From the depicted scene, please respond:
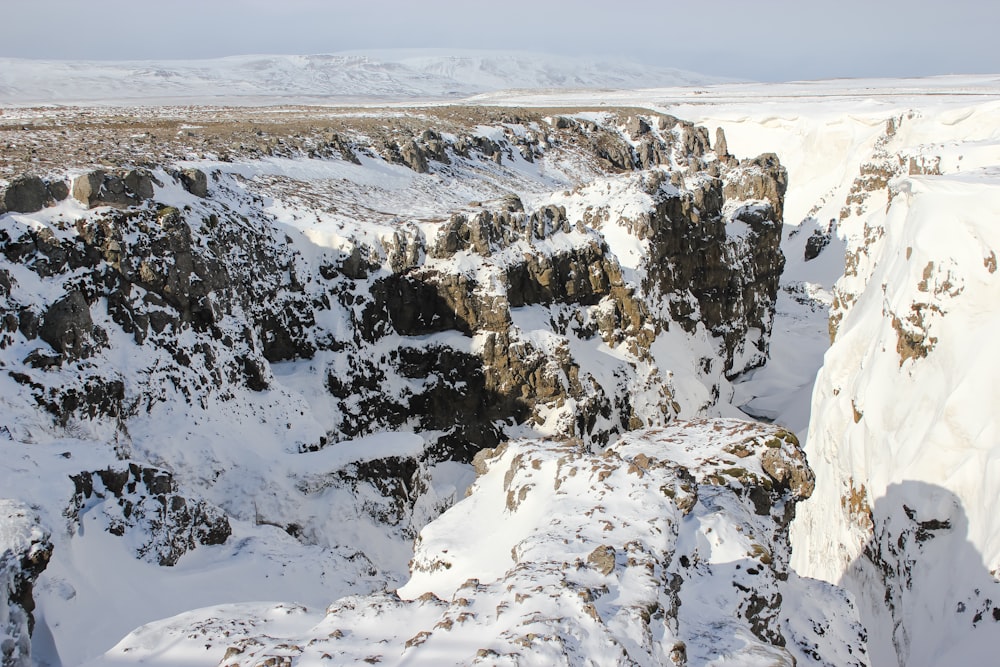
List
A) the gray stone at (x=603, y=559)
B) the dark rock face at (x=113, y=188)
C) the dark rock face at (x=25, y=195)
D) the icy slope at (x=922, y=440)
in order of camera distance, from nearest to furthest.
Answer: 1. the gray stone at (x=603, y=559)
2. the icy slope at (x=922, y=440)
3. the dark rock face at (x=25, y=195)
4. the dark rock face at (x=113, y=188)

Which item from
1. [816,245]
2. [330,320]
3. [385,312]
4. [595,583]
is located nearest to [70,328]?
[330,320]

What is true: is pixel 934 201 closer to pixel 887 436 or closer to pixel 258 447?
pixel 887 436

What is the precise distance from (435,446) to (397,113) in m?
44.0

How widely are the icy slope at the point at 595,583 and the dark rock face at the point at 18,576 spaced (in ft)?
2.70

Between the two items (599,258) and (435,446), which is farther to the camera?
(599,258)

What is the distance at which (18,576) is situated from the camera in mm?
7227

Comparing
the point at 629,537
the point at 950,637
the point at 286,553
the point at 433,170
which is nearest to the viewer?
the point at 629,537

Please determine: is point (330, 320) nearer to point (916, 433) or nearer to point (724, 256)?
point (916, 433)

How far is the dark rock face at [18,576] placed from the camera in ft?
22.9

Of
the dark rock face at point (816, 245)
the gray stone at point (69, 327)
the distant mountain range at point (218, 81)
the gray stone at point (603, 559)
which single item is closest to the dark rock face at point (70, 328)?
the gray stone at point (69, 327)

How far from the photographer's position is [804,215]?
55156 millimetres

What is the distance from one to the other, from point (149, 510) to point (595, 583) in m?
8.70

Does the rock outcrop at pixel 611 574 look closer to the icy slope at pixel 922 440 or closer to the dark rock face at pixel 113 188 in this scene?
the icy slope at pixel 922 440

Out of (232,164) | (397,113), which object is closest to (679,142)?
(397,113)
